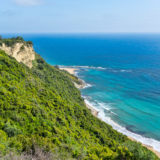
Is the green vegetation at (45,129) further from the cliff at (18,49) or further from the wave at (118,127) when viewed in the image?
the cliff at (18,49)

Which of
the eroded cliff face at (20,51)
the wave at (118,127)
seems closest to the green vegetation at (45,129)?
the wave at (118,127)

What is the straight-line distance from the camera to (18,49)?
41219 mm

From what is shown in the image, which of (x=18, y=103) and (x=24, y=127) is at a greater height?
(x=18, y=103)

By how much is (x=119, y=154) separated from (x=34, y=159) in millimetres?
9880

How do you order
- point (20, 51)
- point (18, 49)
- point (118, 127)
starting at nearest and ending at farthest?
point (118, 127) < point (18, 49) < point (20, 51)

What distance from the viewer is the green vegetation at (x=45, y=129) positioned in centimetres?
1396

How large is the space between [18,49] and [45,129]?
1099 inches

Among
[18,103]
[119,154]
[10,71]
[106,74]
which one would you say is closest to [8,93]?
[18,103]

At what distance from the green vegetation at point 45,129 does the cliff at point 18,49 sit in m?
8.57

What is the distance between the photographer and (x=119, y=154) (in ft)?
57.0

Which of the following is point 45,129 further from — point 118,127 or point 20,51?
point 20,51

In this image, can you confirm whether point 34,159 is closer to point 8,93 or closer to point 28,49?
point 8,93

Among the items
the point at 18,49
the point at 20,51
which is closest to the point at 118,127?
the point at 20,51

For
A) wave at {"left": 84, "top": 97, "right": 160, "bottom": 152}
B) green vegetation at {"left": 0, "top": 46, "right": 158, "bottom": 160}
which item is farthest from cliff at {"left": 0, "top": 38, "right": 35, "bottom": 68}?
wave at {"left": 84, "top": 97, "right": 160, "bottom": 152}
